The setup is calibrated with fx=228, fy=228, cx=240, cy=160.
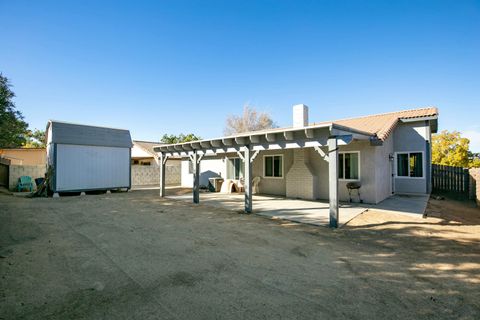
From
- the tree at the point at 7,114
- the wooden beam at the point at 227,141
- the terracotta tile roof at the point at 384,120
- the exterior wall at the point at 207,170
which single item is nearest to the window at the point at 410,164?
the terracotta tile roof at the point at 384,120

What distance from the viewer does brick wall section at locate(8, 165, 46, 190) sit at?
1545cm

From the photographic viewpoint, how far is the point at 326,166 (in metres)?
10.7

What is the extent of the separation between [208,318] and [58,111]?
790 inches

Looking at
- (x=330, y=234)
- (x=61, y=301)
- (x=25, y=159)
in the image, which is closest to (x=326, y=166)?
(x=330, y=234)

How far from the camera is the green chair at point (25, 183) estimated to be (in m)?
15.3

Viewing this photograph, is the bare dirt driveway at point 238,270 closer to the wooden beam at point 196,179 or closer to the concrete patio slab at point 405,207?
the concrete patio slab at point 405,207

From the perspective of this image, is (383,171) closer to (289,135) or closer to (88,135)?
(289,135)

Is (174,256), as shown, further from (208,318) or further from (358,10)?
(358,10)

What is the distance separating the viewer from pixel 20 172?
622 inches

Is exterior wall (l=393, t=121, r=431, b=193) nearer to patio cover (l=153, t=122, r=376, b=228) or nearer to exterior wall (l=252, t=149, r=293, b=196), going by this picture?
patio cover (l=153, t=122, r=376, b=228)

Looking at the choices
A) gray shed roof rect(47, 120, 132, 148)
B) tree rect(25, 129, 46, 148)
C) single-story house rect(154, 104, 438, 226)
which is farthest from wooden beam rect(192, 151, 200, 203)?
tree rect(25, 129, 46, 148)

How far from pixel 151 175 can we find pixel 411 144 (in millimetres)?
19583

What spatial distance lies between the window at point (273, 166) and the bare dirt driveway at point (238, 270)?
20.7 feet

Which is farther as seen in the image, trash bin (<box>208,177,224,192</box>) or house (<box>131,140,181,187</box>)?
house (<box>131,140,181,187</box>)
